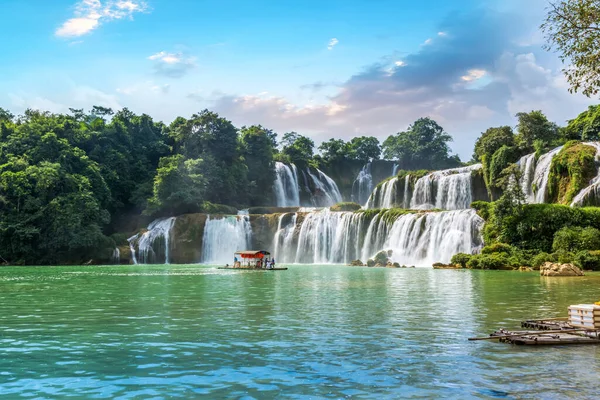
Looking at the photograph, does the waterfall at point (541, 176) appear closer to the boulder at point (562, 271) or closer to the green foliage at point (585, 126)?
the green foliage at point (585, 126)

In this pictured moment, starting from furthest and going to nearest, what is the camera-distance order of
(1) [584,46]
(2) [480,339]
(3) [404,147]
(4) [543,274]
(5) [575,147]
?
(3) [404,147], (5) [575,147], (4) [543,274], (1) [584,46], (2) [480,339]

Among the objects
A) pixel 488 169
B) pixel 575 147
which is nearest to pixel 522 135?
pixel 488 169

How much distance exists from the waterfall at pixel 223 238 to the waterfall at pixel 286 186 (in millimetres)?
16428

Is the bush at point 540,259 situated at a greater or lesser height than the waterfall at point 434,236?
lesser

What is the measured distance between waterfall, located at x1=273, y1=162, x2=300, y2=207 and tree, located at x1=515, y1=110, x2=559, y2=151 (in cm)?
2923

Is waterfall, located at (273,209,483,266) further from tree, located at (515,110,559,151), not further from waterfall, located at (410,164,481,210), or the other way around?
tree, located at (515,110,559,151)

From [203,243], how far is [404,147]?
134 feet

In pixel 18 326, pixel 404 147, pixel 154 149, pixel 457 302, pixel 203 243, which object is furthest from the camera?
pixel 404 147

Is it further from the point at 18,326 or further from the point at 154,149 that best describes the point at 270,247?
the point at 18,326

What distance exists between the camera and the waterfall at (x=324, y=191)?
7425cm

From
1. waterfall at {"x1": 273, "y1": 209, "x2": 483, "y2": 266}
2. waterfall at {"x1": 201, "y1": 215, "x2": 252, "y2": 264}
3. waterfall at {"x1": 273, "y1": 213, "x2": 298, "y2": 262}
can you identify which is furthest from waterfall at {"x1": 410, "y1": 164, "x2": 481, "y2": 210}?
waterfall at {"x1": 201, "y1": 215, "x2": 252, "y2": 264}

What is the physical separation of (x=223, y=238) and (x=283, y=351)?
1832 inches

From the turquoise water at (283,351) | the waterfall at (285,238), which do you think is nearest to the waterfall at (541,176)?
the waterfall at (285,238)

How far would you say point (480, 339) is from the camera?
33.6ft
